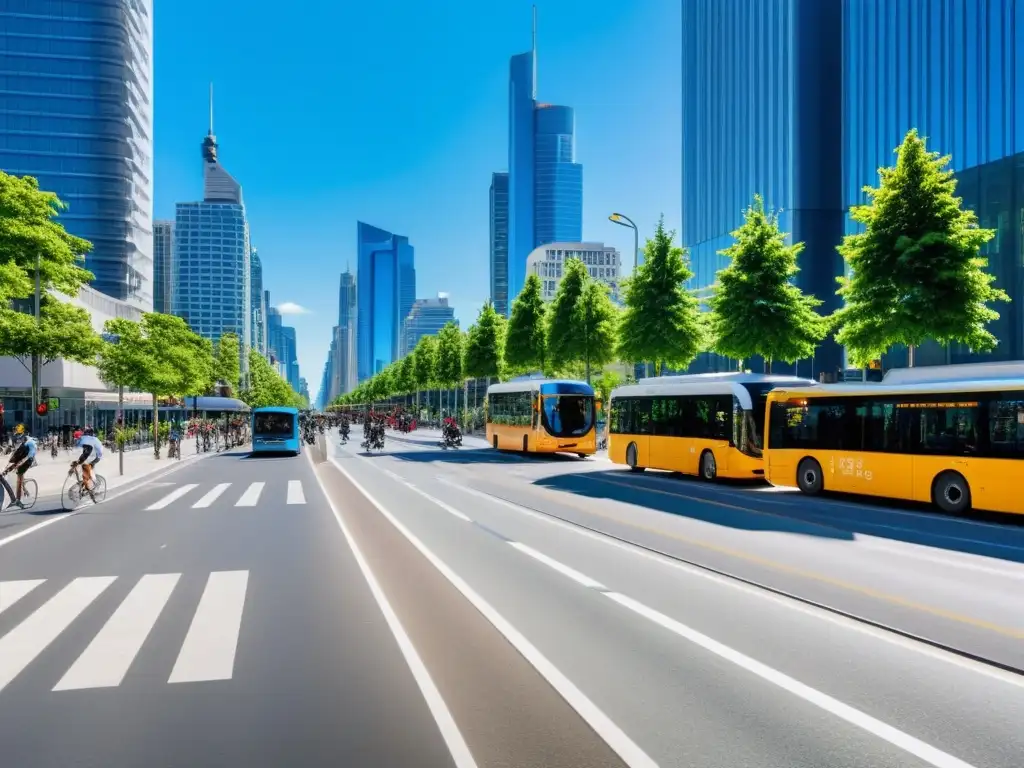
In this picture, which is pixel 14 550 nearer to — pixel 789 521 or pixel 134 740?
pixel 134 740

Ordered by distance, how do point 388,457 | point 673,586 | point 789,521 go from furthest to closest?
point 388,457
point 789,521
point 673,586

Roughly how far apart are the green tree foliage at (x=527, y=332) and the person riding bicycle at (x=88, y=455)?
39766 mm

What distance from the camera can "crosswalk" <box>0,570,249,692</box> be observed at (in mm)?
6129

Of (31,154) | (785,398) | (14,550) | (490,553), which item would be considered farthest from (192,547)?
(31,154)

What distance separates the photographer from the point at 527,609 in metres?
8.12

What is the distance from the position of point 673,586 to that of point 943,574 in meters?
3.73

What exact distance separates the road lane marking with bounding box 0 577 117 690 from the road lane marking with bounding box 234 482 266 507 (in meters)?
8.88

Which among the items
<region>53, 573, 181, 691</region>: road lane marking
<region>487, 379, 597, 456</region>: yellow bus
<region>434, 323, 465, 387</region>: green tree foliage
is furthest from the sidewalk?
<region>434, 323, 465, 387</region>: green tree foliage

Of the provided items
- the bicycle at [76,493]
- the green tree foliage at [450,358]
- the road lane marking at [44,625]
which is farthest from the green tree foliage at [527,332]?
the road lane marking at [44,625]

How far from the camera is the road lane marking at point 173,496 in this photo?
60.3 ft

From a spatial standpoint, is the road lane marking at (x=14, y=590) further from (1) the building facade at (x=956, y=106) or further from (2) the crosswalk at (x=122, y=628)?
(1) the building facade at (x=956, y=106)

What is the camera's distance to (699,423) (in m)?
24.4

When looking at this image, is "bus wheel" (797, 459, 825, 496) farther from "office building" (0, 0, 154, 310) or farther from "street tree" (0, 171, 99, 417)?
"office building" (0, 0, 154, 310)

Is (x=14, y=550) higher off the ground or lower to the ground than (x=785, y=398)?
lower
